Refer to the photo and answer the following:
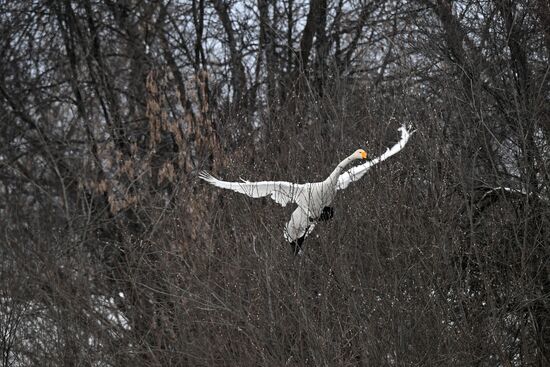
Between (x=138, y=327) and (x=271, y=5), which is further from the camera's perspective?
(x=271, y=5)

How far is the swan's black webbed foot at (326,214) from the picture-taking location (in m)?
7.80

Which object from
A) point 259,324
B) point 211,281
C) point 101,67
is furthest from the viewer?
point 101,67

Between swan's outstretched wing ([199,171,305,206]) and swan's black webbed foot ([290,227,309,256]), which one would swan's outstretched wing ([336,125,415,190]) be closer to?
swan's outstretched wing ([199,171,305,206])

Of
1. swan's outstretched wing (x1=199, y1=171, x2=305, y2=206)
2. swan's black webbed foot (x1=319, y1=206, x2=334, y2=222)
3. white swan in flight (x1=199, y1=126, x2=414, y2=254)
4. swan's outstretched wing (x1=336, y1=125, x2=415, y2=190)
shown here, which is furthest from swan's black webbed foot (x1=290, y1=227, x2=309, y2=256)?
swan's outstretched wing (x1=336, y1=125, x2=415, y2=190)

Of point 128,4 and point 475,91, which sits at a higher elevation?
point 128,4

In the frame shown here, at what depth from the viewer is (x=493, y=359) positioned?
7.66 metres

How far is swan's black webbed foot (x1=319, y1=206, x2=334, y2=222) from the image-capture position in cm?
780

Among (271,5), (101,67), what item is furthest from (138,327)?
(271,5)

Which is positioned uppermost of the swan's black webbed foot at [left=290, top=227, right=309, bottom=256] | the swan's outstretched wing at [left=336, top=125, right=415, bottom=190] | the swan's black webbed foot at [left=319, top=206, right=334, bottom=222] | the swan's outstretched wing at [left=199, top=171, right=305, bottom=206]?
the swan's outstretched wing at [left=336, top=125, right=415, bottom=190]

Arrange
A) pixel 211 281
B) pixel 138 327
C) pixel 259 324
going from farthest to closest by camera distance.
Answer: pixel 138 327 < pixel 211 281 < pixel 259 324

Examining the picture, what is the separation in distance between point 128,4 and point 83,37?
1.15 metres

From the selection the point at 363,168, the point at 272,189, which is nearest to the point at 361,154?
the point at 363,168

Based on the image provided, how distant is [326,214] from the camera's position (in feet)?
25.7

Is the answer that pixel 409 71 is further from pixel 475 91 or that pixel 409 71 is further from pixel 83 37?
pixel 83 37
